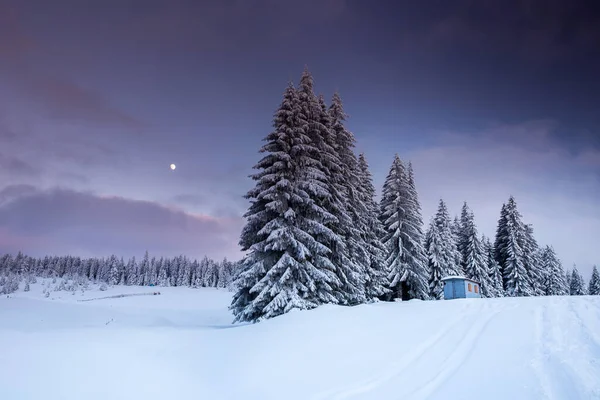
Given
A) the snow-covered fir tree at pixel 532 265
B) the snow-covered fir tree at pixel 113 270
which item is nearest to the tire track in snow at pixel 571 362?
the snow-covered fir tree at pixel 532 265

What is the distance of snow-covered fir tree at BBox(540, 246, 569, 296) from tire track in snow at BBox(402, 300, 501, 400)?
45583mm

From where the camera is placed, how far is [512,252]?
136 ft

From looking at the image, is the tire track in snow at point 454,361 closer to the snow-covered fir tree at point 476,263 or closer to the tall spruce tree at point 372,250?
the tall spruce tree at point 372,250

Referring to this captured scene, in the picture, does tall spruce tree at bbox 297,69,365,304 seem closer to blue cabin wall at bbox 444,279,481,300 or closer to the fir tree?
the fir tree

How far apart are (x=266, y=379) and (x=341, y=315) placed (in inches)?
209

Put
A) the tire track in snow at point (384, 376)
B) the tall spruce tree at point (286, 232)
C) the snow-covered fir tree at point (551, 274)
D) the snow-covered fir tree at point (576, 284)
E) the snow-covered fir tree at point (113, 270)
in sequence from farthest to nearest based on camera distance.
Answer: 1. the snow-covered fir tree at point (113, 270)
2. the snow-covered fir tree at point (576, 284)
3. the snow-covered fir tree at point (551, 274)
4. the tall spruce tree at point (286, 232)
5. the tire track in snow at point (384, 376)

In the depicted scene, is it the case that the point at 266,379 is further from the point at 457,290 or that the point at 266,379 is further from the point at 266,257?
the point at 457,290

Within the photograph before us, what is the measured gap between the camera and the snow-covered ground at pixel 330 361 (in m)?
6.43

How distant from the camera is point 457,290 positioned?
3033 centimetres

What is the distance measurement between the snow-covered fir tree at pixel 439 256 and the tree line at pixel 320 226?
0.13 metres

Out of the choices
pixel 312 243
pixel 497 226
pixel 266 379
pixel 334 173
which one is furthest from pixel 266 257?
pixel 497 226

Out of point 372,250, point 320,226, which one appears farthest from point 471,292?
point 320,226

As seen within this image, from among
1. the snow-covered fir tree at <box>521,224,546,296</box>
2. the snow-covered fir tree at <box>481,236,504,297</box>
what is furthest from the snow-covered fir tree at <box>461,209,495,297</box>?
the snow-covered fir tree at <box>521,224,546,296</box>

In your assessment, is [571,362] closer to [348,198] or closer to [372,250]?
[348,198]
